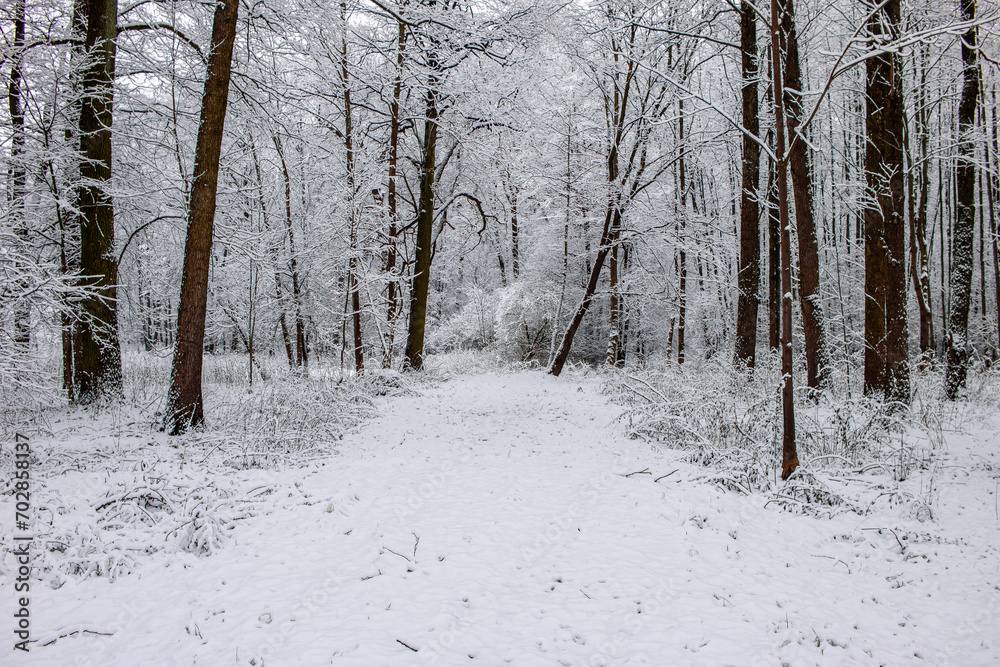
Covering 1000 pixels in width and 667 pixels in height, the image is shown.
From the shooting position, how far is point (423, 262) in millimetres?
12883

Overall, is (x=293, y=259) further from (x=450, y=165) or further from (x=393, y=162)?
(x=450, y=165)

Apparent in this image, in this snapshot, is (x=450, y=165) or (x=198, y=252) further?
(x=450, y=165)

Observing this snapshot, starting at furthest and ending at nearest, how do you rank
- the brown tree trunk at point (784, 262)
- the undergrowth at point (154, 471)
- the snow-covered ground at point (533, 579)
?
the brown tree trunk at point (784, 262) < the undergrowth at point (154, 471) < the snow-covered ground at point (533, 579)

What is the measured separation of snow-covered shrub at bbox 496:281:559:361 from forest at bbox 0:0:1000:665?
9 centimetres

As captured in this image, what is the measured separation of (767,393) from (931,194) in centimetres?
3063

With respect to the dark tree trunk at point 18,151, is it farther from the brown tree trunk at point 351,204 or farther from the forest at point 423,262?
the brown tree trunk at point 351,204

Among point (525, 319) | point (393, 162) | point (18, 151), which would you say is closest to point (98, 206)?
point (18, 151)

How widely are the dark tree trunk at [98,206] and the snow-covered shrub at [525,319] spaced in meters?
12.1

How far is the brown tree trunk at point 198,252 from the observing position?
6105 mm

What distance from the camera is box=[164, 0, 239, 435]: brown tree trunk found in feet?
20.0

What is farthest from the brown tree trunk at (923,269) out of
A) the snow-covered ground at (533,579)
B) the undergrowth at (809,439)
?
the snow-covered ground at (533,579)

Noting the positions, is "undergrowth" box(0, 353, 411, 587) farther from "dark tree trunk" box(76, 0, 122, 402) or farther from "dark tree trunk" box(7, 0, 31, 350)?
"dark tree trunk" box(7, 0, 31, 350)

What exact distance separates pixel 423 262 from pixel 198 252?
22.9ft

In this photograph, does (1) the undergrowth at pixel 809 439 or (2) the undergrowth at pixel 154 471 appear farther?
(1) the undergrowth at pixel 809 439
